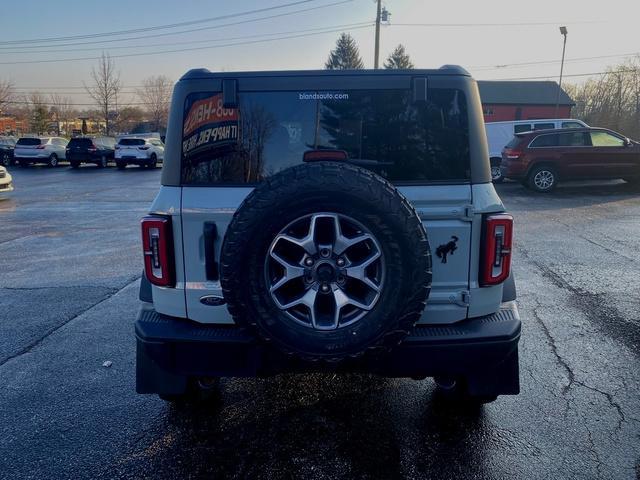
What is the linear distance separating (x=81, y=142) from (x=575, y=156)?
25.5 meters

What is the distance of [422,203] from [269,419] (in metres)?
1.72

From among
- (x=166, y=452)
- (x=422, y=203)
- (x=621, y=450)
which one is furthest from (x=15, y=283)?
(x=621, y=450)

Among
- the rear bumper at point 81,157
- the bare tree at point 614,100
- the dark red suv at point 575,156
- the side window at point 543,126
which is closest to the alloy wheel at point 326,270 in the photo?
the dark red suv at point 575,156

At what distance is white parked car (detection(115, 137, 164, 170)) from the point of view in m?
27.9

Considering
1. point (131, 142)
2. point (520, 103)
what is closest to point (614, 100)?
point (520, 103)

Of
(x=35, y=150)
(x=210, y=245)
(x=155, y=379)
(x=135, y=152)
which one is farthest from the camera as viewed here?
(x=135, y=152)

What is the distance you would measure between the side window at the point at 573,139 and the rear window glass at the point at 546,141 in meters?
0.15

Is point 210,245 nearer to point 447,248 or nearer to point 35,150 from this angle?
point 447,248

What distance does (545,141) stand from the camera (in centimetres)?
1543

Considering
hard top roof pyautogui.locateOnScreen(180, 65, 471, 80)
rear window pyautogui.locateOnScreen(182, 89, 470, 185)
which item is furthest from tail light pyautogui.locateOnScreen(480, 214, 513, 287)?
hard top roof pyautogui.locateOnScreen(180, 65, 471, 80)

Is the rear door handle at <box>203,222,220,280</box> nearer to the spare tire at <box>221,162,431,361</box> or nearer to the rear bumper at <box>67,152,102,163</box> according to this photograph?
the spare tire at <box>221,162,431,361</box>

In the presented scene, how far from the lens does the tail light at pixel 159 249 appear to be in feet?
8.96

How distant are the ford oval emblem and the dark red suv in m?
14.8

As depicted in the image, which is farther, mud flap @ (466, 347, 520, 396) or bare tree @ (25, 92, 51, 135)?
bare tree @ (25, 92, 51, 135)
